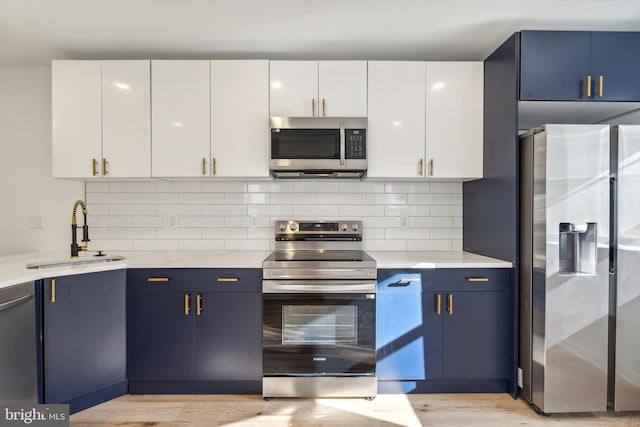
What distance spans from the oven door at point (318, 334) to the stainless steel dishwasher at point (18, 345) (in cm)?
127

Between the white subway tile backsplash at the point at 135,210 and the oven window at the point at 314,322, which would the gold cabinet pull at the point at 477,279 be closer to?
the oven window at the point at 314,322

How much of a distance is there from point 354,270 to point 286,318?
54 cm

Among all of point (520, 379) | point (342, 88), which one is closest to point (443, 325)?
point (520, 379)

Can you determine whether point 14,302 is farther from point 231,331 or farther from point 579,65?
point 579,65

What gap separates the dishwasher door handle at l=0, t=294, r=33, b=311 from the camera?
5.79 feet

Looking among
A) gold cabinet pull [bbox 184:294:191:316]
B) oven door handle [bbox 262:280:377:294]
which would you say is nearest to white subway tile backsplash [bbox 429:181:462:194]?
oven door handle [bbox 262:280:377:294]

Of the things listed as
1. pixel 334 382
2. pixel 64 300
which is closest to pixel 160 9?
pixel 64 300

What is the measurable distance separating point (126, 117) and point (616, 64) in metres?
3.29

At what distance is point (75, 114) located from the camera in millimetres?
2566

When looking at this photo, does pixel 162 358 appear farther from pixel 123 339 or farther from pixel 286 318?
pixel 286 318

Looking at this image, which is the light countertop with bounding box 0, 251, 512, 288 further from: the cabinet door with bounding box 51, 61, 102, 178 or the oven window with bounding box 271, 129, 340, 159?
the oven window with bounding box 271, 129, 340, 159

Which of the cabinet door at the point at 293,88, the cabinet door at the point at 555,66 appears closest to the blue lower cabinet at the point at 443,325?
the cabinet door at the point at 555,66

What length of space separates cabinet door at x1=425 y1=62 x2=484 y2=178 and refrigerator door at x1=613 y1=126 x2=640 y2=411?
817mm

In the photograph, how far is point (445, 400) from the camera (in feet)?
7.61
